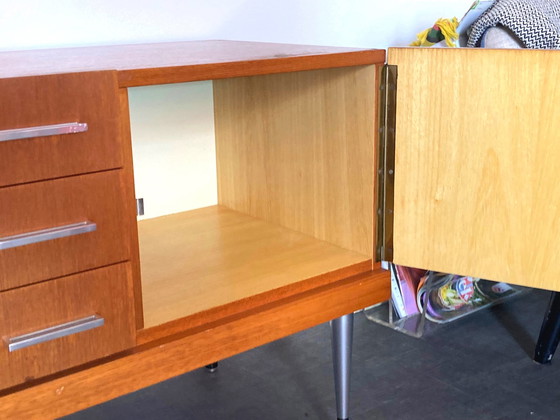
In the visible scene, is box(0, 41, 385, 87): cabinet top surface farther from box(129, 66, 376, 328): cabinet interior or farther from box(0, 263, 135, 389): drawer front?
box(0, 263, 135, 389): drawer front

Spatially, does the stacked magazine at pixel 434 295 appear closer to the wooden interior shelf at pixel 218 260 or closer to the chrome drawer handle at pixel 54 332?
the wooden interior shelf at pixel 218 260

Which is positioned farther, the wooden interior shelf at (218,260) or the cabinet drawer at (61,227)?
the wooden interior shelf at (218,260)

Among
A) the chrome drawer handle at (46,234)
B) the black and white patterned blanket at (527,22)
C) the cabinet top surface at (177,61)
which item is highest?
the black and white patterned blanket at (527,22)

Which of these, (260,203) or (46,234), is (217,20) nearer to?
(260,203)

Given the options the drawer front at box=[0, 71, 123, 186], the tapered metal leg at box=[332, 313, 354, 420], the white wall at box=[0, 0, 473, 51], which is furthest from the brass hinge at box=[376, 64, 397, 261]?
the white wall at box=[0, 0, 473, 51]

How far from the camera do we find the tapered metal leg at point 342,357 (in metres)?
1.23

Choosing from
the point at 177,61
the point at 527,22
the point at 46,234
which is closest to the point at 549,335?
the point at 527,22

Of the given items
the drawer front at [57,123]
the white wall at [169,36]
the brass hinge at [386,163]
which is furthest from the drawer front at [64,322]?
the white wall at [169,36]

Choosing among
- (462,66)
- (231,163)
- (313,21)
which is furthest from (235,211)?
(462,66)

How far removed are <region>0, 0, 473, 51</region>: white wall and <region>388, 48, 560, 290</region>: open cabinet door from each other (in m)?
0.54

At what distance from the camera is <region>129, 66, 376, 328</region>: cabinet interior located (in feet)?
3.51

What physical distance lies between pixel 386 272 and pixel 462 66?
36 centimetres

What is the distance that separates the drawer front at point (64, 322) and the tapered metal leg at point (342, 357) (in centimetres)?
44

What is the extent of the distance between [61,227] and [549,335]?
1174 mm
